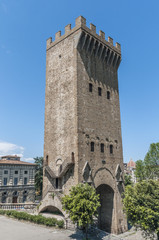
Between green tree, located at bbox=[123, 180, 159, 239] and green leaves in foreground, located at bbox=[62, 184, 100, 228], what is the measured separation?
3520 mm

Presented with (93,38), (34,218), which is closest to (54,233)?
(34,218)

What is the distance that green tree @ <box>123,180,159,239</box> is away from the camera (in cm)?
1703

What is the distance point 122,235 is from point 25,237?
43.4ft

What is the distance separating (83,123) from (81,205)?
10.7 meters

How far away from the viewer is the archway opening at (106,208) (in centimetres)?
2696

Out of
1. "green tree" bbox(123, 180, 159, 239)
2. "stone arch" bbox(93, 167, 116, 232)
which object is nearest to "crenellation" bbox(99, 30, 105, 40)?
"stone arch" bbox(93, 167, 116, 232)

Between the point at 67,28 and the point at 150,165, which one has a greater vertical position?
the point at 67,28

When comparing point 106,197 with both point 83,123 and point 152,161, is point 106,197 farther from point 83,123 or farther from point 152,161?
point 152,161

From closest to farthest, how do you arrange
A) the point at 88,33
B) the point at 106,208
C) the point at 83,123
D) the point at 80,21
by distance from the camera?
the point at 83,123
the point at 80,21
the point at 106,208
the point at 88,33

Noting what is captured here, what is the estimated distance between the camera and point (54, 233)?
785 inches

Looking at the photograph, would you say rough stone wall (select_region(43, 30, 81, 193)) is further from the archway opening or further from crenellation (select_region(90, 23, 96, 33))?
the archway opening

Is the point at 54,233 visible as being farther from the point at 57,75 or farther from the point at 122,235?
the point at 57,75

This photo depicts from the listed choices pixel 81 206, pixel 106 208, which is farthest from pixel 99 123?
pixel 81 206

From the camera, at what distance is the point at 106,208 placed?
27.7m
